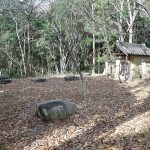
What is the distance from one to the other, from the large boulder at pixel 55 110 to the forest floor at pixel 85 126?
214 millimetres

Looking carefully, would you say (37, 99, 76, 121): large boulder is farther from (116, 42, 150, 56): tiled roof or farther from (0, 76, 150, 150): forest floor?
(116, 42, 150, 56): tiled roof

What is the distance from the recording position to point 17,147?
7742 mm

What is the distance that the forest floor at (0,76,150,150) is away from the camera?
25.2 ft

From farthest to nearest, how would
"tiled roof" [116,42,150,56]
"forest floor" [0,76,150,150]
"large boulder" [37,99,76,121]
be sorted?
1. "tiled roof" [116,42,150,56]
2. "large boulder" [37,99,76,121]
3. "forest floor" [0,76,150,150]

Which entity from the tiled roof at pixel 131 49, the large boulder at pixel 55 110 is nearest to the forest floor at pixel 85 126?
the large boulder at pixel 55 110

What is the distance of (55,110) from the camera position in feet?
32.0

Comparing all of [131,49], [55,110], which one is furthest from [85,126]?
[131,49]

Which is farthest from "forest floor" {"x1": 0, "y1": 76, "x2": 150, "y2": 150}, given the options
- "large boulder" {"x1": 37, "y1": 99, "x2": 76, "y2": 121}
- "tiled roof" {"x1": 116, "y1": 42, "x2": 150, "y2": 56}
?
"tiled roof" {"x1": 116, "y1": 42, "x2": 150, "y2": 56}

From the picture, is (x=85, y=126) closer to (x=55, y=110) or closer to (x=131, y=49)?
(x=55, y=110)

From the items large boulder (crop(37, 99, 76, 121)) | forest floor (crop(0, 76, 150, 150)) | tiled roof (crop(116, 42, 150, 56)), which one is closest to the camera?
forest floor (crop(0, 76, 150, 150))

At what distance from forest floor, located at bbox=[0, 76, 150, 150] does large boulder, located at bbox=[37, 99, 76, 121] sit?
0.21 m

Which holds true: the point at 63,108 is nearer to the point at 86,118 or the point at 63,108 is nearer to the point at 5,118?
the point at 86,118

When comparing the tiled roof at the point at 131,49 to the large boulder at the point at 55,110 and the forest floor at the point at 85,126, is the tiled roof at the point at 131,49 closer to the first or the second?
the forest floor at the point at 85,126

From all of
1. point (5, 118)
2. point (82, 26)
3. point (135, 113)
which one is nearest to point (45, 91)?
point (5, 118)
